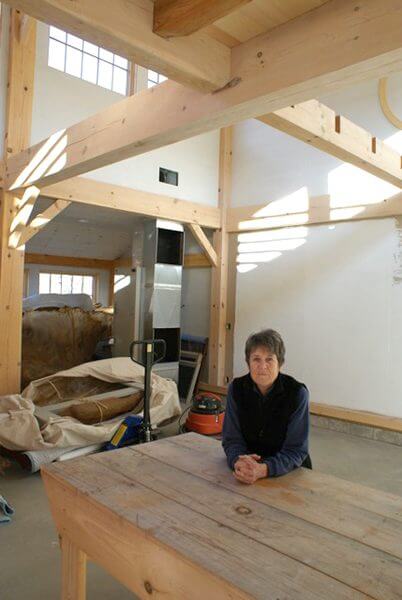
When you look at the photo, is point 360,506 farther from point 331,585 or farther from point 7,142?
point 7,142

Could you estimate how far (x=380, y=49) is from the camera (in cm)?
148

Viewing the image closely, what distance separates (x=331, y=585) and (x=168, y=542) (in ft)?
1.34

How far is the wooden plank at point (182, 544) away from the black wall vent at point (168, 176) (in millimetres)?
4291

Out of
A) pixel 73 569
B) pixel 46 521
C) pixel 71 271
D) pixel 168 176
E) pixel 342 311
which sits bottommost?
pixel 46 521

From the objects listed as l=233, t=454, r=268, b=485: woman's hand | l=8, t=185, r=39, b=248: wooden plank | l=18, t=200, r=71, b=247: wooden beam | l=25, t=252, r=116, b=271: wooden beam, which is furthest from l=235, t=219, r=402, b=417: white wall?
l=25, t=252, r=116, b=271: wooden beam

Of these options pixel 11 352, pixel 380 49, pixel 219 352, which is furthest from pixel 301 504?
pixel 219 352

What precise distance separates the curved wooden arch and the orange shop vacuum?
337 cm

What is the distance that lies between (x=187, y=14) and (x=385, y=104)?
370cm

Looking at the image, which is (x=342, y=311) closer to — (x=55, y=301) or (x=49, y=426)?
(x=49, y=426)

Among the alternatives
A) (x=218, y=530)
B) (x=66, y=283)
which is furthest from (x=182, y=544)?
(x=66, y=283)

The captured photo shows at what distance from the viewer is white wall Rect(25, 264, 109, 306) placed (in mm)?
7395

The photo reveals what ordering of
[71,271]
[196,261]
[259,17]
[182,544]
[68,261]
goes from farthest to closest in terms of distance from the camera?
[71,271] → [68,261] → [196,261] → [259,17] → [182,544]

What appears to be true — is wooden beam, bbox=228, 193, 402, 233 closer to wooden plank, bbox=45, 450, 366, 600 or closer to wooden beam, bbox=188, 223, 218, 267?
wooden beam, bbox=188, 223, 218, 267

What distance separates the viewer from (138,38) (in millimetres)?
1635
